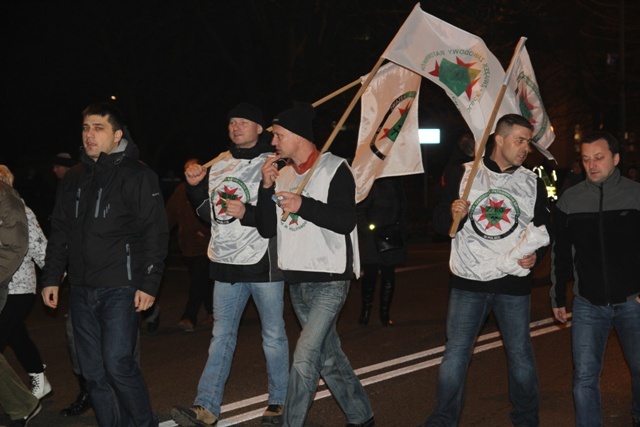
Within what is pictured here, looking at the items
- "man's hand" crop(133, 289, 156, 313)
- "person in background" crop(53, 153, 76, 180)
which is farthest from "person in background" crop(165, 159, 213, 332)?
"man's hand" crop(133, 289, 156, 313)

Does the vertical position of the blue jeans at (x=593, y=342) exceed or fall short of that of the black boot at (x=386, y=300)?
it exceeds it

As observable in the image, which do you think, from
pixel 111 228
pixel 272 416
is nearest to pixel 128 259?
pixel 111 228

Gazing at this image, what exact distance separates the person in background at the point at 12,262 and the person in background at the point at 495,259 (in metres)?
2.63

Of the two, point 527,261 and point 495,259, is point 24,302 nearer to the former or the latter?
point 495,259

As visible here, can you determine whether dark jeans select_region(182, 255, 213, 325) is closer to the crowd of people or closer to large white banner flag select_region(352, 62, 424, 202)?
large white banner flag select_region(352, 62, 424, 202)

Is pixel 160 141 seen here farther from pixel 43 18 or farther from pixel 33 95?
pixel 43 18

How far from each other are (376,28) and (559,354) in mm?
16508

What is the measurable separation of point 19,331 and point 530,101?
402 cm

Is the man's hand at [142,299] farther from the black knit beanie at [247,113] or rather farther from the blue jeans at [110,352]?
the black knit beanie at [247,113]

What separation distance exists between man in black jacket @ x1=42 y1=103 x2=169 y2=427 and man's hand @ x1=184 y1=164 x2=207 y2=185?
717 millimetres

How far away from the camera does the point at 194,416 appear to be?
21.0ft

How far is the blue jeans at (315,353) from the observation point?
5797 millimetres

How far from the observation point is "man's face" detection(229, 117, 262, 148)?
6.78m

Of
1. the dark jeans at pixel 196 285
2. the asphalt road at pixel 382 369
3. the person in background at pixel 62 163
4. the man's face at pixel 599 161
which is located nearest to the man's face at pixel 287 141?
the man's face at pixel 599 161
